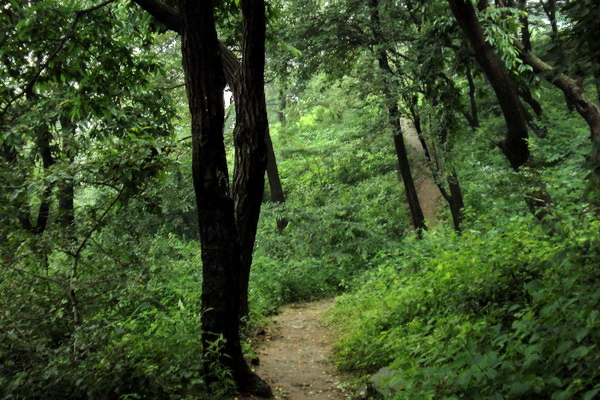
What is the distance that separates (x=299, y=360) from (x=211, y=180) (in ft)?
11.0

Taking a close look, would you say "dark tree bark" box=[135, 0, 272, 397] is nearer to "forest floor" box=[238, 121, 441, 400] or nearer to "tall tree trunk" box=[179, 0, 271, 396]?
"tall tree trunk" box=[179, 0, 271, 396]

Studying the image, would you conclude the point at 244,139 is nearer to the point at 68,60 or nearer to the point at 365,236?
the point at 68,60

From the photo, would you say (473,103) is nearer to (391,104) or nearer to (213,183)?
(391,104)

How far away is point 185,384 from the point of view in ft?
14.8

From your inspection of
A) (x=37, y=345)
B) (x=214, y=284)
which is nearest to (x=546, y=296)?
(x=214, y=284)

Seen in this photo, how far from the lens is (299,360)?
6887 mm

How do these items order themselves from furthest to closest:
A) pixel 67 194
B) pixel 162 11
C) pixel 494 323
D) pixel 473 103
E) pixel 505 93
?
pixel 473 103 → pixel 505 93 → pixel 67 194 → pixel 162 11 → pixel 494 323

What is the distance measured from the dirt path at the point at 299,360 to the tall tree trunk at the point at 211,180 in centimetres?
79

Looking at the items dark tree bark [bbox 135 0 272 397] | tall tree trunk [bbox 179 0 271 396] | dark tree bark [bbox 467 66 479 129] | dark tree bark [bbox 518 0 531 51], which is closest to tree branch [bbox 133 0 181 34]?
dark tree bark [bbox 135 0 272 397]

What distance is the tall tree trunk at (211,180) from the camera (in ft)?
15.3

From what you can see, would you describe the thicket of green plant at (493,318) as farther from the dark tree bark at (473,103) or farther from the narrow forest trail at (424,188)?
the narrow forest trail at (424,188)

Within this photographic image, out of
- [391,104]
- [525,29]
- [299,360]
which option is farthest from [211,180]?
[525,29]

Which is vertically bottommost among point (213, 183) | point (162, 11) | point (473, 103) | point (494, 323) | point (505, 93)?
point (494, 323)

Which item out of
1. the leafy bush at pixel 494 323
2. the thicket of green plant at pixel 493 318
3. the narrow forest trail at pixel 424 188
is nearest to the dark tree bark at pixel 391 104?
the narrow forest trail at pixel 424 188
